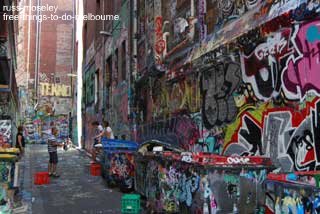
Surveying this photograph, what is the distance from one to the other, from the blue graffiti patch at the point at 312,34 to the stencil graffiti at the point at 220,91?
85.2 inches

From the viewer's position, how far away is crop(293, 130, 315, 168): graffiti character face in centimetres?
615

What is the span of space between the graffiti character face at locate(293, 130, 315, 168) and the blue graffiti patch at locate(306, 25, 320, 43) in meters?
1.31

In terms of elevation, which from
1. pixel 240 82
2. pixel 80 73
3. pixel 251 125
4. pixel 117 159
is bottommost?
pixel 117 159

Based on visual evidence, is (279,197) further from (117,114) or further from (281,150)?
(117,114)

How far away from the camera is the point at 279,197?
4434mm

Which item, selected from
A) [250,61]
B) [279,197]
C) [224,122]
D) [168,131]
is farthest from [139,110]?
[279,197]

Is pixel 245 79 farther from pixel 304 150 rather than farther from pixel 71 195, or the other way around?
pixel 71 195

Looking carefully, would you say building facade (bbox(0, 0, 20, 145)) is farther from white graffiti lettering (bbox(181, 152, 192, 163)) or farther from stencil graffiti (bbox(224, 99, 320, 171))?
stencil graffiti (bbox(224, 99, 320, 171))

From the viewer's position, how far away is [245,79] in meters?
8.05

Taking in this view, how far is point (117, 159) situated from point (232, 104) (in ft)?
15.1

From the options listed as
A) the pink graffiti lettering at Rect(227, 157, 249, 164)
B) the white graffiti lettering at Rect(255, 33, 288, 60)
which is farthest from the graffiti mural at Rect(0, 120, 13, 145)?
the pink graffiti lettering at Rect(227, 157, 249, 164)

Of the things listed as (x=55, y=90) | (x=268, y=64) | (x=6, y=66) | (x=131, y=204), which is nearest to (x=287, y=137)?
(x=268, y=64)

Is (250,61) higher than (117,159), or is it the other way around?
(250,61)

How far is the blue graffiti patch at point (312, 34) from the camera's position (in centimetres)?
608
